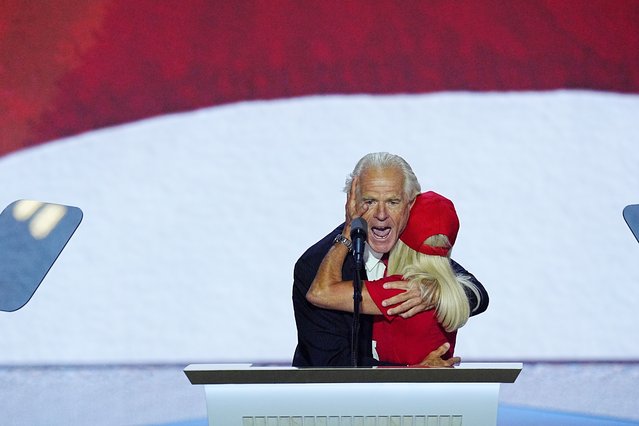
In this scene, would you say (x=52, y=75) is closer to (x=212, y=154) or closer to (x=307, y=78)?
(x=212, y=154)

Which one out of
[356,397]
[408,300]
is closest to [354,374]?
[356,397]

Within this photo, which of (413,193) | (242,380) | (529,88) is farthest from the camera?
(529,88)

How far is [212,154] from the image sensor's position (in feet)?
15.2

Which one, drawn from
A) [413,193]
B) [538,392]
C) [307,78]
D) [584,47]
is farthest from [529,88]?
[413,193]

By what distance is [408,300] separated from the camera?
2373 mm

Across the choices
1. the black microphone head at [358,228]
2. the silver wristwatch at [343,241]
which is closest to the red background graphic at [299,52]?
the silver wristwatch at [343,241]

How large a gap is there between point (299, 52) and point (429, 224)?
2.37m

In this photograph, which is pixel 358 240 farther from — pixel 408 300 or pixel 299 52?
pixel 299 52

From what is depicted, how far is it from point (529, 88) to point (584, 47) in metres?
0.35

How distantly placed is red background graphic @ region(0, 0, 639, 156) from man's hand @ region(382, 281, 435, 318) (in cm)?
234

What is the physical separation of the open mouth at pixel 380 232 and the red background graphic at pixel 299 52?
7.15ft

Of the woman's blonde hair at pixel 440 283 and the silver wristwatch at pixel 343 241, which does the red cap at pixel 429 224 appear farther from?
the silver wristwatch at pixel 343 241

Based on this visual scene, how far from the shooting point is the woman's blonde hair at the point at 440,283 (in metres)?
Result: 2.40

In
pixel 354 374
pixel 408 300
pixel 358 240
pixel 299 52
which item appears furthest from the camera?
pixel 299 52
